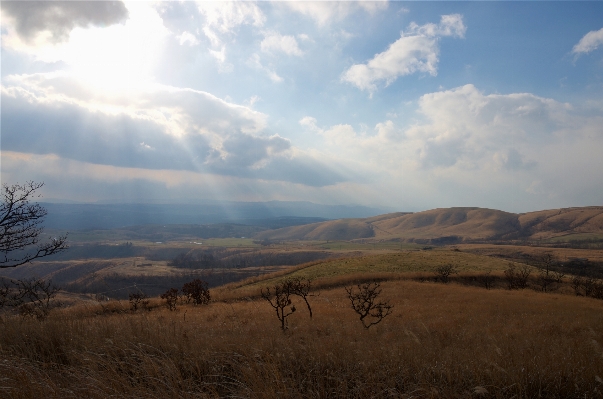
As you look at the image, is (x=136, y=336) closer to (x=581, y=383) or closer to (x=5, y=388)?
(x=5, y=388)

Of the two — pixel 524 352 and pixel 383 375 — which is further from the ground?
pixel 383 375

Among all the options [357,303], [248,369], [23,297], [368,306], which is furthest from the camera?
[357,303]

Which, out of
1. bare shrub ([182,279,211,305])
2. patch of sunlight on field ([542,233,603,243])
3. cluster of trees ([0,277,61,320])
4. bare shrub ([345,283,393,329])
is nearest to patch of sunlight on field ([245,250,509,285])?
bare shrub ([182,279,211,305])

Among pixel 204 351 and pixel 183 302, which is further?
pixel 183 302

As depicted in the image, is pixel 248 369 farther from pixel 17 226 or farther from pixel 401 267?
pixel 401 267

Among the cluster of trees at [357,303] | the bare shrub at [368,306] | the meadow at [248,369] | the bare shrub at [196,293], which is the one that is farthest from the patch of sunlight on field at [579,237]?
the meadow at [248,369]

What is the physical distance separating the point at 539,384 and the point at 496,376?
57 centimetres

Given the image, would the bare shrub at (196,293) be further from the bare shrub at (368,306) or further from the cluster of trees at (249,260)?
the cluster of trees at (249,260)

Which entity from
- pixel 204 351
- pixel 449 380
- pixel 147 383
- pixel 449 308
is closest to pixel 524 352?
pixel 449 380

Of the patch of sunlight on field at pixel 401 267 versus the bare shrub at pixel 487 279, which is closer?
the bare shrub at pixel 487 279

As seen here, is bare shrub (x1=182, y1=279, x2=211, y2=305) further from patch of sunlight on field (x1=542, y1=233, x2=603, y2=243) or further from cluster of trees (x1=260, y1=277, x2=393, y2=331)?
patch of sunlight on field (x1=542, y1=233, x2=603, y2=243)

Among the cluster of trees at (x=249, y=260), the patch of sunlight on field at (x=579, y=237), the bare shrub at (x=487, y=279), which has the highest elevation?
the bare shrub at (x=487, y=279)

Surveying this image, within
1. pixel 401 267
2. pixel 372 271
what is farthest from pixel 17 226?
pixel 401 267

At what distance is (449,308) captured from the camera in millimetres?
19766
